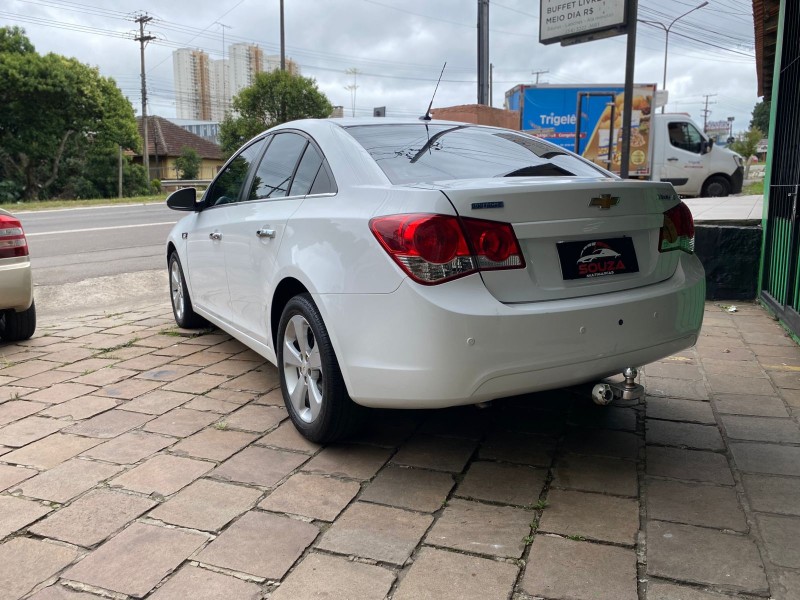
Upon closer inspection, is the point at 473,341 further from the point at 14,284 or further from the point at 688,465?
the point at 14,284

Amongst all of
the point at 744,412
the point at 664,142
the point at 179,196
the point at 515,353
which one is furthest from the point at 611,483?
the point at 664,142

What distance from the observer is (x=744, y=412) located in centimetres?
378

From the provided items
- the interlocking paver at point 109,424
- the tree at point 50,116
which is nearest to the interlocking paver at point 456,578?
the interlocking paver at point 109,424

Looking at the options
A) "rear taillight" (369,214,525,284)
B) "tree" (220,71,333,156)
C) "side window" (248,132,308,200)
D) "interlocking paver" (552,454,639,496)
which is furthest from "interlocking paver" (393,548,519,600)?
"tree" (220,71,333,156)

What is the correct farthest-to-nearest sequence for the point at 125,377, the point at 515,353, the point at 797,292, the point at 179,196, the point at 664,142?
the point at 664,142
the point at 797,292
the point at 179,196
the point at 125,377
the point at 515,353

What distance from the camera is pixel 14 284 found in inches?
207

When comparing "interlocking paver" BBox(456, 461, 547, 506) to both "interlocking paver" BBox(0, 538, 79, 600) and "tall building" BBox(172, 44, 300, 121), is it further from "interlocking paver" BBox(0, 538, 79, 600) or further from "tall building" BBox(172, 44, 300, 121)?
"tall building" BBox(172, 44, 300, 121)

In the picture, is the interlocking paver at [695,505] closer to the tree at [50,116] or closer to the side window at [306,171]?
the side window at [306,171]

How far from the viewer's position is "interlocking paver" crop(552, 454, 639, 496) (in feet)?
9.50

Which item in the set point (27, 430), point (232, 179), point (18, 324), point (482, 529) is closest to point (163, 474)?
point (27, 430)

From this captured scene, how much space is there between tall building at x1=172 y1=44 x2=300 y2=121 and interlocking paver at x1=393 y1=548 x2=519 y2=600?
69.3 metres

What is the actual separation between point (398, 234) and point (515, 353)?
0.65m

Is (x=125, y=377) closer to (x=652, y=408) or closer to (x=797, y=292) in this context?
(x=652, y=408)

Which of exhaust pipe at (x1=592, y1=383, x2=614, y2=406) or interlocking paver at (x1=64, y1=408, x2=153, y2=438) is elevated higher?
exhaust pipe at (x1=592, y1=383, x2=614, y2=406)
